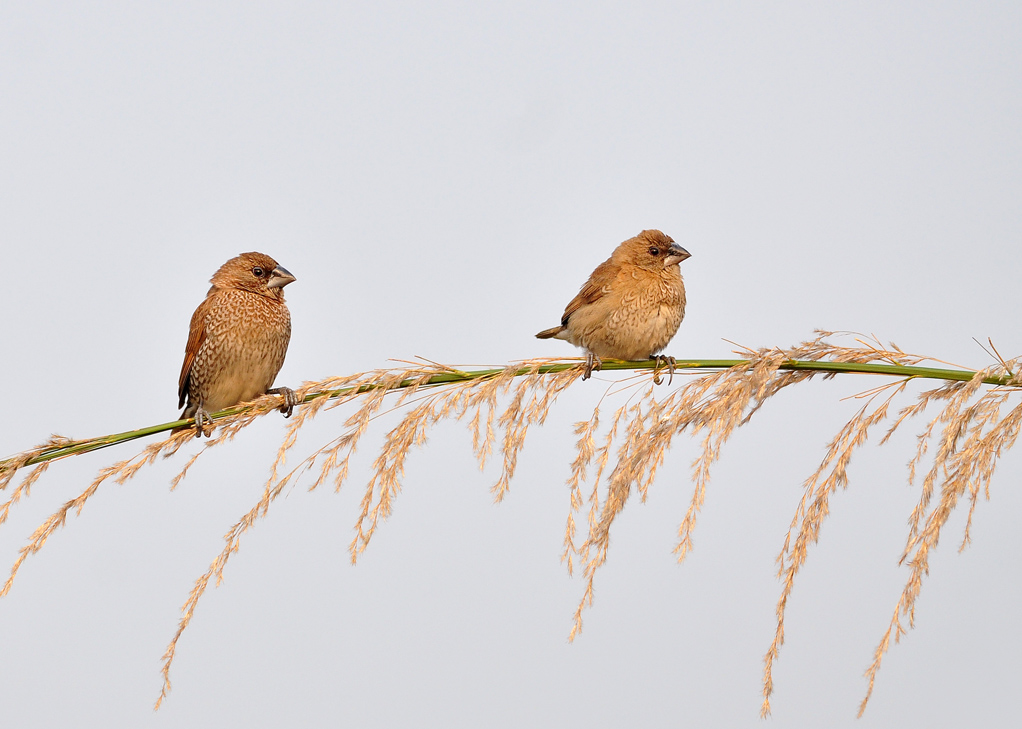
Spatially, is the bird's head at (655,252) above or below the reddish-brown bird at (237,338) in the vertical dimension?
above

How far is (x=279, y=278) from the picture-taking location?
4.06 m

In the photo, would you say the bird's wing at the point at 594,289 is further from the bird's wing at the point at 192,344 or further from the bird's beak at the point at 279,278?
the bird's wing at the point at 192,344

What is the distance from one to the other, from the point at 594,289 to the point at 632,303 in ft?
0.90

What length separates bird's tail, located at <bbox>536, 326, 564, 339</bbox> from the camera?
456cm

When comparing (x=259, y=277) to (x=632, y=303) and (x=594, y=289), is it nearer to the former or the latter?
(x=594, y=289)

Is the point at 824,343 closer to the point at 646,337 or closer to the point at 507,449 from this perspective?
the point at 507,449

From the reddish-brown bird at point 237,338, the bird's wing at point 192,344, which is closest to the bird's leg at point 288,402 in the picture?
the reddish-brown bird at point 237,338

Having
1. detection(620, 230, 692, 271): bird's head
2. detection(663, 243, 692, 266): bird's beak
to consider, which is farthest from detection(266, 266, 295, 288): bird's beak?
detection(663, 243, 692, 266): bird's beak

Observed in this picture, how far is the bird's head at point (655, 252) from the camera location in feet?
14.1

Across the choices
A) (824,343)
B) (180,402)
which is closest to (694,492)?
(824,343)

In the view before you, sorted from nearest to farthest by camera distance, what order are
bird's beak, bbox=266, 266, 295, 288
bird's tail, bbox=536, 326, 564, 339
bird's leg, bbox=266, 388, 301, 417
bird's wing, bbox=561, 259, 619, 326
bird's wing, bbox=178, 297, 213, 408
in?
bird's leg, bbox=266, 388, 301, 417 → bird's wing, bbox=178, 297, 213, 408 → bird's beak, bbox=266, 266, 295, 288 → bird's wing, bbox=561, 259, 619, 326 → bird's tail, bbox=536, 326, 564, 339

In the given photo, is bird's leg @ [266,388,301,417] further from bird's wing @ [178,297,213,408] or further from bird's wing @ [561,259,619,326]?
bird's wing @ [561,259,619,326]

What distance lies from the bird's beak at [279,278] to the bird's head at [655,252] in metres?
1.46

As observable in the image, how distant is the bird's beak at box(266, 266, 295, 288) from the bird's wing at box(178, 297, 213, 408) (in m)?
0.26
